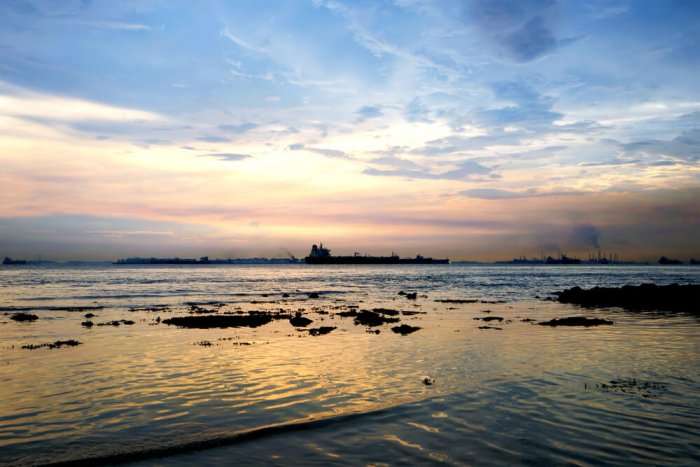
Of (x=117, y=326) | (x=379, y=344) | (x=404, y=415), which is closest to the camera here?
(x=404, y=415)

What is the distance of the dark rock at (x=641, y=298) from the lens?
142ft

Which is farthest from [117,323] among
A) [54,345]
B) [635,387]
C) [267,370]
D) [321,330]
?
[635,387]

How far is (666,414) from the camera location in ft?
40.0

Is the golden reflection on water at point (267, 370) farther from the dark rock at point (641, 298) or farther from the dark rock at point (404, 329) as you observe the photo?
the dark rock at point (641, 298)

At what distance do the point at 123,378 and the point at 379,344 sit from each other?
463 inches

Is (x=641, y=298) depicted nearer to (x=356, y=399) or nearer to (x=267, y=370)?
(x=267, y=370)

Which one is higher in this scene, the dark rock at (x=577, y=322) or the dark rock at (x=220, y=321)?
the dark rock at (x=577, y=322)

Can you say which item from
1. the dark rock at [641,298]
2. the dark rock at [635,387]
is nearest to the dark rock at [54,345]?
the dark rock at [635,387]

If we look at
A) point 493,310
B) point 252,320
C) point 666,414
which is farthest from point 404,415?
point 493,310

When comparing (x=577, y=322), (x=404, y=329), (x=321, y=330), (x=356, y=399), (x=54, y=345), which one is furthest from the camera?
(x=577, y=322)

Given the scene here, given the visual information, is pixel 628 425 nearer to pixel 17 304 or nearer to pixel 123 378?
pixel 123 378

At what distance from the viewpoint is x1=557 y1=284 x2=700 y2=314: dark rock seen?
43.4m

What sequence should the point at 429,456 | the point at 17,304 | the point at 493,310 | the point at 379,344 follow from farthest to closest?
the point at 17,304, the point at 493,310, the point at 379,344, the point at 429,456

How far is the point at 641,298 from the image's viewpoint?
4828 centimetres
